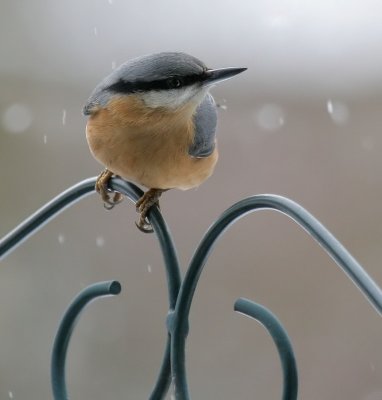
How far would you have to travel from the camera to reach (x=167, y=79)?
160 centimetres

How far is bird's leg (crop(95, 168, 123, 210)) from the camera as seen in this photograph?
1677 millimetres

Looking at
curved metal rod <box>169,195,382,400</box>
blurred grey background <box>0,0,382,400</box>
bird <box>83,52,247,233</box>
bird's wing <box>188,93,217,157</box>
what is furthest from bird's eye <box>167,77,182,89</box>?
blurred grey background <box>0,0,382,400</box>

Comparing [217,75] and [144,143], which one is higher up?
[217,75]

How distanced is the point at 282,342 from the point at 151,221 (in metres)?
0.43

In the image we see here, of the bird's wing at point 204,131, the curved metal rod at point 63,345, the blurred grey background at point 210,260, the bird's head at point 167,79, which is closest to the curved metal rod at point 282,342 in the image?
the curved metal rod at point 63,345

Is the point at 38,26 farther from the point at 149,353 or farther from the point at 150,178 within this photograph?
the point at 150,178

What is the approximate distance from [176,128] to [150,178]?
0.14m

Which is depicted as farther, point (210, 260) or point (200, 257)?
point (210, 260)

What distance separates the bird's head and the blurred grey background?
8.25ft

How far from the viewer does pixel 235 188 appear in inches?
171

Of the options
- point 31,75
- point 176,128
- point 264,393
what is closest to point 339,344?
point 264,393

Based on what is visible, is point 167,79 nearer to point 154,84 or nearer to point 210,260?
point 154,84

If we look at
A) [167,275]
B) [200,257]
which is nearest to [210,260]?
[167,275]

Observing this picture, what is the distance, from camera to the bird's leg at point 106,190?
1.68 metres
